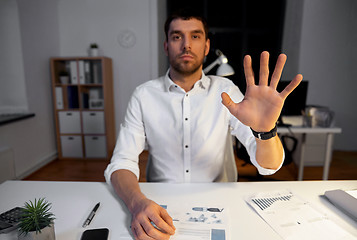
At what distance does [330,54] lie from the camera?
3.76 m

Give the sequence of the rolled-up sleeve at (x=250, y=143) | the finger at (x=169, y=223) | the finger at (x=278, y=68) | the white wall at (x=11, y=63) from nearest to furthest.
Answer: the finger at (x=169, y=223) → the finger at (x=278, y=68) → the rolled-up sleeve at (x=250, y=143) → the white wall at (x=11, y=63)

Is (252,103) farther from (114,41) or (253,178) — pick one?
(114,41)

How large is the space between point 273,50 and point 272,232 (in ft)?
13.6

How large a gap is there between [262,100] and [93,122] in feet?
10.2

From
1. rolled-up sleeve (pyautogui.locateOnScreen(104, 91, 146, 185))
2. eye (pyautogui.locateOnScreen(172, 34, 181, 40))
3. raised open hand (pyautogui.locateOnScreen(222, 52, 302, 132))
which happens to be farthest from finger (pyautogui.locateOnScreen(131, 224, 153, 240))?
eye (pyautogui.locateOnScreen(172, 34, 181, 40))

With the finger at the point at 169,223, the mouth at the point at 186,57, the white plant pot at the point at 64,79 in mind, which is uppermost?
the mouth at the point at 186,57

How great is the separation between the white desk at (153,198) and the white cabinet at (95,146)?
2546mm

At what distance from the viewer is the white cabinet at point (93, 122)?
3494mm

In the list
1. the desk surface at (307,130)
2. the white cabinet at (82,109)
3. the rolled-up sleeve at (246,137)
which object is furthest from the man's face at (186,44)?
the white cabinet at (82,109)

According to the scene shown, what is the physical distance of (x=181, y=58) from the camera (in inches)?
50.4

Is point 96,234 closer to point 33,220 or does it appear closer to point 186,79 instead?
point 33,220

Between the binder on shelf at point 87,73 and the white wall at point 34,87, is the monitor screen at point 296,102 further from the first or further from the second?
the white wall at point 34,87

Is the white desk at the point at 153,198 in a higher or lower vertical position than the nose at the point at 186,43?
lower

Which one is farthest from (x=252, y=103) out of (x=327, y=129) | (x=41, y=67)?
(x=41, y=67)
